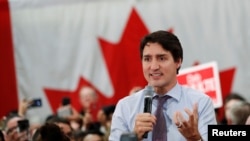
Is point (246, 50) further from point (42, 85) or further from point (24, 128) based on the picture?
point (24, 128)

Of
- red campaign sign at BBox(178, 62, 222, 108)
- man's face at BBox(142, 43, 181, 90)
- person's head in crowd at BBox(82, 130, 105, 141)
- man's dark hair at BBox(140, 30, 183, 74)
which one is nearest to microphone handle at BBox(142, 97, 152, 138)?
man's face at BBox(142, 43, 181, 90)

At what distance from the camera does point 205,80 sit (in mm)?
8469

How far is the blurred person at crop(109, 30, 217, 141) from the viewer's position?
14.5 feet

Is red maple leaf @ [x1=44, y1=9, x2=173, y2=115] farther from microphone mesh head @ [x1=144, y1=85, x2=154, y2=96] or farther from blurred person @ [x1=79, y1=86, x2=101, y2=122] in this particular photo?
microphone mesh head @ [x1=144, y1=85, x2=154, y2=96]

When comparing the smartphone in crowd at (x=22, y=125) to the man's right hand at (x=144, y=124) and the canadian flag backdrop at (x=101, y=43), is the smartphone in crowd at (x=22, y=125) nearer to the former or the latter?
the man's right hand at (x=144, y=124)

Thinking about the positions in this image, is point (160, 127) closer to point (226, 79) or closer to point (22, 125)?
point (22, 125)

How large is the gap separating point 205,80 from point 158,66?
412 centimetres

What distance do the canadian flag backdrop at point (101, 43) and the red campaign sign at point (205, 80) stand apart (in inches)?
96.4

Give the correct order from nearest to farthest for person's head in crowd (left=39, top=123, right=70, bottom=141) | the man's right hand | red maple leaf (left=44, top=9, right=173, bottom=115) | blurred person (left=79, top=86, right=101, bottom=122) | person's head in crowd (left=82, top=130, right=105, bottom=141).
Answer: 1. the man's right hand
2. person's head in crowd (left=39, top=123, right=70, bottom=141)
3. person's head in crowd (left=82, top=130, right=105, bottom=141)
4. blurred person (left=79, top=86, right=101, bottom=122)
5. red maple leaf (left=44, top=9, right=173, bottom=115)

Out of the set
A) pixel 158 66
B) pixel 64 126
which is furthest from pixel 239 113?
pixel 158 66

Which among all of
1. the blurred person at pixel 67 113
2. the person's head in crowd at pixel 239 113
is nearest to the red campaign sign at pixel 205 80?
the person's head in crowd at pixel 239 113

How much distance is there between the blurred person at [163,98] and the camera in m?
4.41

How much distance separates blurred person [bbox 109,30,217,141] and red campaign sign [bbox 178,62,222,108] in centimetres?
346

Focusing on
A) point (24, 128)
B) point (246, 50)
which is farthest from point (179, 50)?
point (246, 50)
